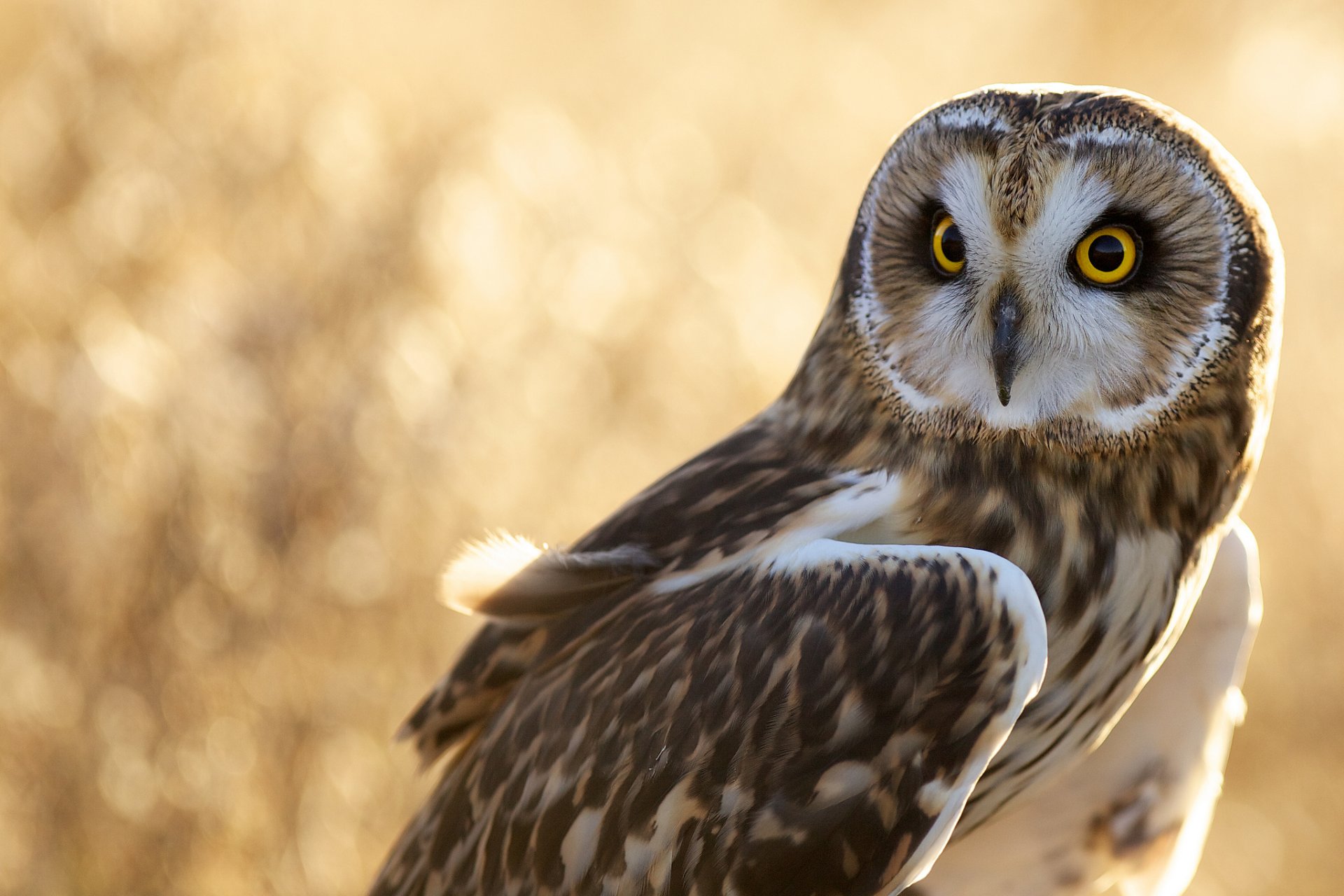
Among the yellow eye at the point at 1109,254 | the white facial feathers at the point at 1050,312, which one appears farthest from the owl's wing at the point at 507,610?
the yellow eye at the point at 1109,254

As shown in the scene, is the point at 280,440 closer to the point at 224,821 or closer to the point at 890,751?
the point at 224,821

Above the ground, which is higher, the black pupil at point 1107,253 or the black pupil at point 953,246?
the black pupil at point 953,246

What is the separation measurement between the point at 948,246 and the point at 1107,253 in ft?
0.61

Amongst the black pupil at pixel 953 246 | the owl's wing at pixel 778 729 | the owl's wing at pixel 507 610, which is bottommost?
the owl's wing at pixel 778 729

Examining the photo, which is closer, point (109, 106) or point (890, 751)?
point (890, 751)

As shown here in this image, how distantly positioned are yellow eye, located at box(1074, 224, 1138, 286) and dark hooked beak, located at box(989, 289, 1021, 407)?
9 centimetres

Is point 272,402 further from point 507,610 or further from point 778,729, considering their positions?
point 778,729

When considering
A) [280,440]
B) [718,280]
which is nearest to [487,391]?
[280,440]

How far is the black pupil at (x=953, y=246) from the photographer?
1.49 metres

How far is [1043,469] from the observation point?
1557mm

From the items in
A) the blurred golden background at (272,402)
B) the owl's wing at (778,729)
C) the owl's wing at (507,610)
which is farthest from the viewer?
the blurred golden background at (272,402)

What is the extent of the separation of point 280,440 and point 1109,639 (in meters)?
1.71

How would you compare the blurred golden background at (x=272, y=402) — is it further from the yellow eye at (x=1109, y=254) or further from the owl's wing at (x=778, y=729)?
the yellow eye at (x=1109, y=254)

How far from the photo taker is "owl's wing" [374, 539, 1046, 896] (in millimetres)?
1349
